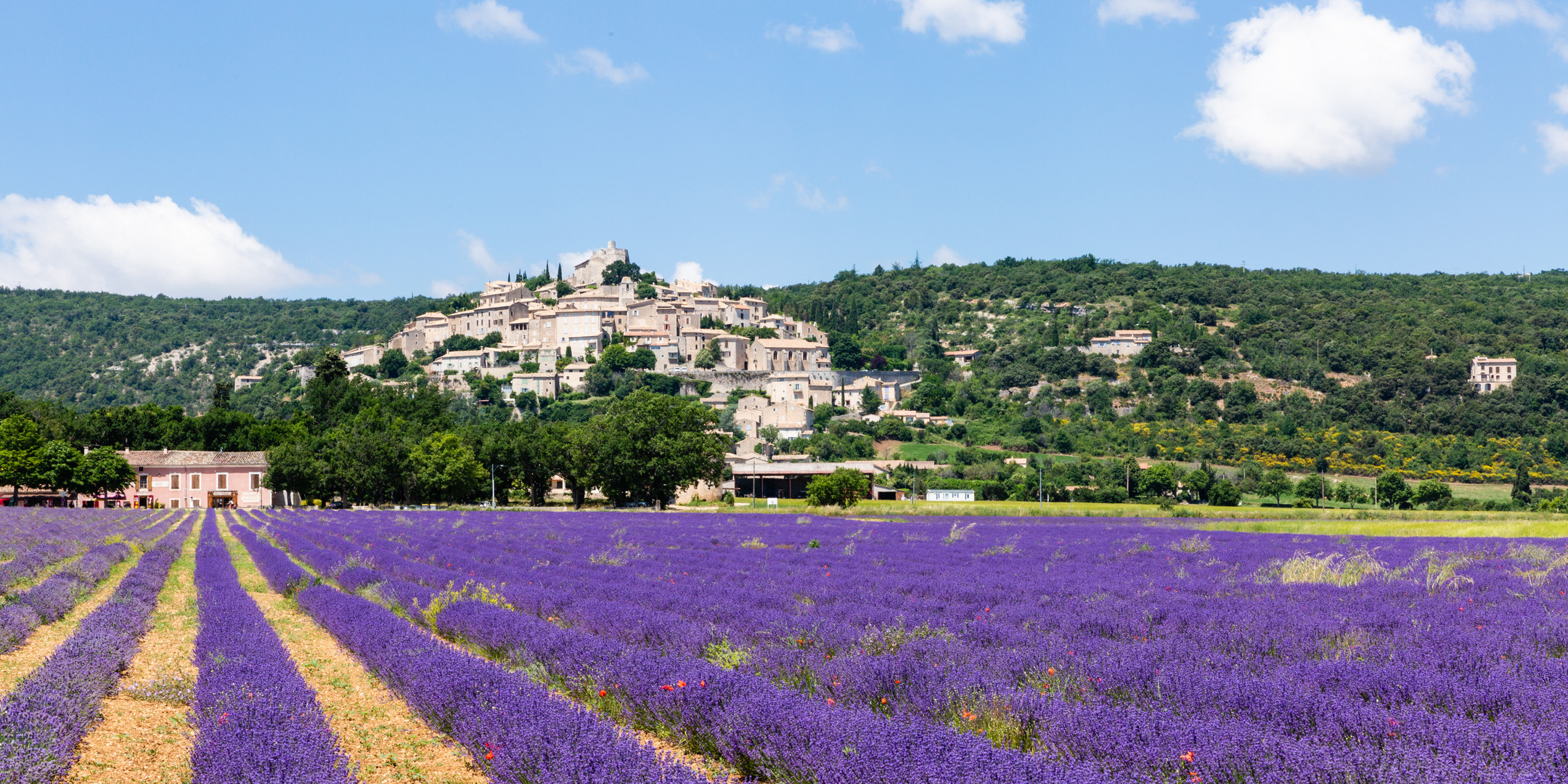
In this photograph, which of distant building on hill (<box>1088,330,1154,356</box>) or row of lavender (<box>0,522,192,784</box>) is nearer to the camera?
row of lavender (<box>0,522,192,784</box>)

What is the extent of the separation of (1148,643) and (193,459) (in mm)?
78898

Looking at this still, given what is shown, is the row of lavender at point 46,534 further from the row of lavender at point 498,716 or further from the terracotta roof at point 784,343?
the terracotta roof at point 784,343

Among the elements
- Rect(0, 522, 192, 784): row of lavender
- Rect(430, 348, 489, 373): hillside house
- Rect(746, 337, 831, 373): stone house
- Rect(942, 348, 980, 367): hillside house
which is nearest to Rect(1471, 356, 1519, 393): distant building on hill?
Rect(942, 348, 980, 367): hillside house

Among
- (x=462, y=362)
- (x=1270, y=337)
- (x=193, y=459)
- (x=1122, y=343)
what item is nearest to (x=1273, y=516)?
(x=193, y=459)

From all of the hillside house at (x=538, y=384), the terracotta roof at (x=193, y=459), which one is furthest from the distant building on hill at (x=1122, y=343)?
the terracotta roof at (x=193, y=459)

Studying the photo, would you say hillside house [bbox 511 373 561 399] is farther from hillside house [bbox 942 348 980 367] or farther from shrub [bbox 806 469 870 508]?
shrub [bbox 806 469 870 508]

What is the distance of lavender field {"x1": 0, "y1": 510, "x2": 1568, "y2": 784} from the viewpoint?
17.9 feet

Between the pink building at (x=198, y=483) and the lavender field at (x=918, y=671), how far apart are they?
203ft

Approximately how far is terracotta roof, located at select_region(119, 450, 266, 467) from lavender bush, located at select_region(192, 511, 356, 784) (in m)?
70.0

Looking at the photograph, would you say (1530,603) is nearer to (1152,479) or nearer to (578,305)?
(1152,479)

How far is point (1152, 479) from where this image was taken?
2692 inches

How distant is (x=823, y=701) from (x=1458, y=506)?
61635 millimetres

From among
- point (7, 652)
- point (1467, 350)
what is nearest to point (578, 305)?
point (1467, 350)

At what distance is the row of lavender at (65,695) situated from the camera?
604 centimetres
